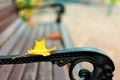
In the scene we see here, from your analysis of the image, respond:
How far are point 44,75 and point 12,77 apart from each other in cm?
33

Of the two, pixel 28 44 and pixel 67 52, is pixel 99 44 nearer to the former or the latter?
pixel 28 44

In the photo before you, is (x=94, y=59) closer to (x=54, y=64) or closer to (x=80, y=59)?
(x=80, y=59)

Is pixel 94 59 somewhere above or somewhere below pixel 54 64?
above

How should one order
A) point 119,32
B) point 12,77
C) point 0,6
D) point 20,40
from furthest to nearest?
point 119,32, point 20,40, point 0,6, point 12,77

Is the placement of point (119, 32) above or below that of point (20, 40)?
below

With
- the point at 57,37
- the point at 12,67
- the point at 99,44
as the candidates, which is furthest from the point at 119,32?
the point at 12,67

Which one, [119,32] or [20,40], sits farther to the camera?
[119,32]

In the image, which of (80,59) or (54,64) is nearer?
(80,59)

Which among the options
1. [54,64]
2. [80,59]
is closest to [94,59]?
[80,59]

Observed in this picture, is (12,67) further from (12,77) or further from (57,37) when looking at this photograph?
(57,37)

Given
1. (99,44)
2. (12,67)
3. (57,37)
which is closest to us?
(12,67)

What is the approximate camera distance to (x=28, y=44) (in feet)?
15.2

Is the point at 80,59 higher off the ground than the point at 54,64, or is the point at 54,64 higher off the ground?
the point at 80,59

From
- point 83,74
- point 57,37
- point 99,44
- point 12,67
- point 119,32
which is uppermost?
point 83,74
